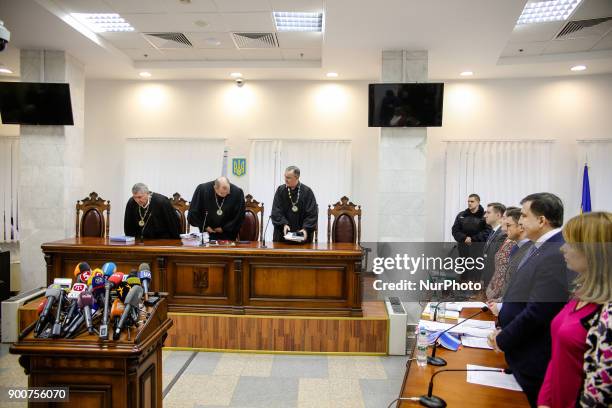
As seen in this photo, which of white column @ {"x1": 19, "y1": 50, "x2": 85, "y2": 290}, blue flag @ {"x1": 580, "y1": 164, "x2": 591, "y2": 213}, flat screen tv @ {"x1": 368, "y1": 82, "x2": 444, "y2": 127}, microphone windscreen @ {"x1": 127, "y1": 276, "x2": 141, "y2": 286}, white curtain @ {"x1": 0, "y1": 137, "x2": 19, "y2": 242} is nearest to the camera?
microphone windscreen @ {"x1": 127, "y1": 276, "x2": 141, "y2": 286}

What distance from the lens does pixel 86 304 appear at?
193 centimetres

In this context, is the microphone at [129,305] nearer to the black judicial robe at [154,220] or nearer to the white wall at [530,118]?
the black judicial robe at [154,220]

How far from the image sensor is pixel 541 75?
263 inches

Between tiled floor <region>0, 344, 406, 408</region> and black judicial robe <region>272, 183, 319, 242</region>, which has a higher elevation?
black judicial robe <region>272, 183, 319, 242</region>

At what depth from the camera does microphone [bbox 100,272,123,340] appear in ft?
5.97

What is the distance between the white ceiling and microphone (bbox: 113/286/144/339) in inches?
131

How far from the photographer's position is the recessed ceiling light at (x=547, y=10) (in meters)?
4.51

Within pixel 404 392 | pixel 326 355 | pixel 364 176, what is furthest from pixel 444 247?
pixel 404 392

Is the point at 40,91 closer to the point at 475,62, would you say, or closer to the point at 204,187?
the point at 204,187

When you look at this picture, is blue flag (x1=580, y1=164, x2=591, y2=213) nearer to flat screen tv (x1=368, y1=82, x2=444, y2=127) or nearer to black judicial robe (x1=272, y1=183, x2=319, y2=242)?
flat screen tv (x1=368, y1=82, x2=444, y2=127)

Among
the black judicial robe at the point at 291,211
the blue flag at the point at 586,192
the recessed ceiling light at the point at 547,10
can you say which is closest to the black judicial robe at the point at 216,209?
the black judicial robe at the point at 291,211

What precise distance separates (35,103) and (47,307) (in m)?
4.70

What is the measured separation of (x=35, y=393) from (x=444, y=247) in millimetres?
6093

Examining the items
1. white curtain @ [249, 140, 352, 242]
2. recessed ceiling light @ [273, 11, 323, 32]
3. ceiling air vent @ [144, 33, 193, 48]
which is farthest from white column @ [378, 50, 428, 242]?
ceiling air vent @ [144, 33, 193, 48]
